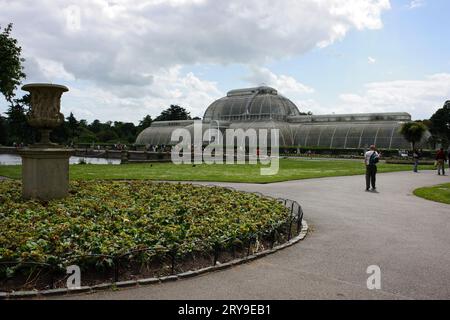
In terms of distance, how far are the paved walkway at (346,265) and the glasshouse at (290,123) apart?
2044 inches

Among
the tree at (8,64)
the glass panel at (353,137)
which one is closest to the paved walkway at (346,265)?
the tree at (8,64)

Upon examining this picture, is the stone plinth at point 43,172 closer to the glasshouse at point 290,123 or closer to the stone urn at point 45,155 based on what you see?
the stone urn at point 45,155

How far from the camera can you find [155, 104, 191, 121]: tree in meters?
120

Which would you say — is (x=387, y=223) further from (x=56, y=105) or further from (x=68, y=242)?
(x=56, y=105)

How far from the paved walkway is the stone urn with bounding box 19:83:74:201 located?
6724 millimetres

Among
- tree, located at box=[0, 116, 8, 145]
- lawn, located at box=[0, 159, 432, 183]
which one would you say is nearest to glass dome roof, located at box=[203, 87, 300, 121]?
tree, located at box=[0, 116, 8, 145]

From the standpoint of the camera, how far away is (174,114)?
12119 cm

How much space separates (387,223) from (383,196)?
20.8 feet

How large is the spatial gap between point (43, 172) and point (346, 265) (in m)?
8.46

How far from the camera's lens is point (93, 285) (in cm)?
627

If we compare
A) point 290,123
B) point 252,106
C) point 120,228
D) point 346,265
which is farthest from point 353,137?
point 120,228

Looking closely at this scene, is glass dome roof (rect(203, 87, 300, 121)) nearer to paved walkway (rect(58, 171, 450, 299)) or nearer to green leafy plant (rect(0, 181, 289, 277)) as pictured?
paved walkway (rect(58, 171, 450, 299))

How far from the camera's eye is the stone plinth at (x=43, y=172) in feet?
38.5

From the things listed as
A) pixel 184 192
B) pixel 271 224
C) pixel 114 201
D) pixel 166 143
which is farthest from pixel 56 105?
pixel 166 143
